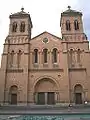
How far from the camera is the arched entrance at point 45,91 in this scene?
3170cm

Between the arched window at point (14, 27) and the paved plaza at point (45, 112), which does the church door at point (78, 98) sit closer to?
the paved plaza at point (45, 112)

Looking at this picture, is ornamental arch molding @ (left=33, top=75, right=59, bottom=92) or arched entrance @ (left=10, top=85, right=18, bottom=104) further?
ornamental arch molding @ (left=33, top=75, right=59, bottom=92)

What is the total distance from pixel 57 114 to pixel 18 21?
1838 centimetres

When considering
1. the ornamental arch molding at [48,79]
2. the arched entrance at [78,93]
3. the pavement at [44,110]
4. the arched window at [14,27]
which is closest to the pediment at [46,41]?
the arched window at [14,27]

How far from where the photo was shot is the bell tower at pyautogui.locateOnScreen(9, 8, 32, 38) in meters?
37.0

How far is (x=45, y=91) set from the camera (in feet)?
105

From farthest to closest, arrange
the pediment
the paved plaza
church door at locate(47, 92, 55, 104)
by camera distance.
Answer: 1. the pediment
2. church door at locate(47, 92, 55, 104)
3. the paved plaza

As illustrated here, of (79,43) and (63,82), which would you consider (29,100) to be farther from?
(79,43)

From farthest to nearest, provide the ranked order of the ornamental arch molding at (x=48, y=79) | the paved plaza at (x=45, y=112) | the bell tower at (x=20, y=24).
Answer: the bell tower at (x=20, y=24), the ornamental arch molding at (x=48, y=79), the paved plaza at (x=45, y=112)

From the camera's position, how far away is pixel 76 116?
28.3m

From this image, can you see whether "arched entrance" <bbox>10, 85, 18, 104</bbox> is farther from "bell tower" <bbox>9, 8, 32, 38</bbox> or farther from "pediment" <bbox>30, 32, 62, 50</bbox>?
"bell tower" <bbox>9, 8, 32, 38</bbox>

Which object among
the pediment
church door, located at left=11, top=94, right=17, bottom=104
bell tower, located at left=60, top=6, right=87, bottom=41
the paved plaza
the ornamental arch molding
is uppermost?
bell tower, located at left=60, top=6, right=87, bottom=41

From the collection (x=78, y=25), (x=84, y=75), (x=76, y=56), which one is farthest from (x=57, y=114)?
(x=78, y=25)

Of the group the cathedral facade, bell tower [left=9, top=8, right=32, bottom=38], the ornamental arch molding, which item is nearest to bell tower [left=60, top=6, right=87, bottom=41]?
the cathedral facade
